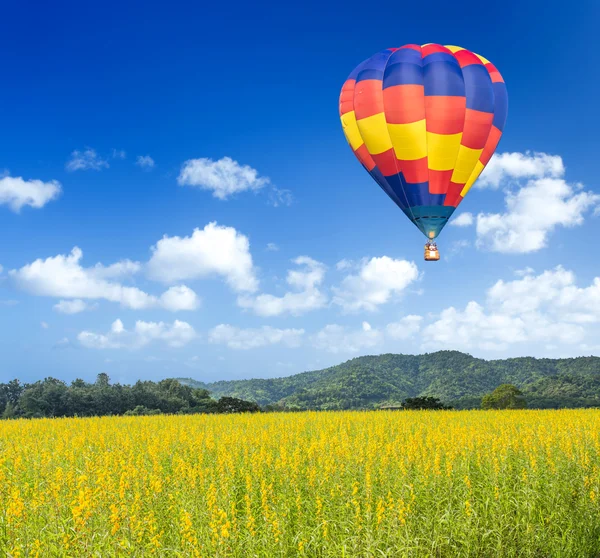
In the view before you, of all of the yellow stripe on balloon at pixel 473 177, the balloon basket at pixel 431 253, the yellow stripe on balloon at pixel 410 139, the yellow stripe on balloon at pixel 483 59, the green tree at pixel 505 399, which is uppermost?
the yellow stripe on balloon at pixel 483 59

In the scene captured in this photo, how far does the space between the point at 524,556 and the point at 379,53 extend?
18868mm

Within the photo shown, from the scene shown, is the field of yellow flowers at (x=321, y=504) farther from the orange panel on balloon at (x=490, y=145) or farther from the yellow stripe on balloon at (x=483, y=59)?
the yellow stripe on balloon at (x=483, y=59)

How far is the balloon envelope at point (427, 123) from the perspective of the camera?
1941 centimetres

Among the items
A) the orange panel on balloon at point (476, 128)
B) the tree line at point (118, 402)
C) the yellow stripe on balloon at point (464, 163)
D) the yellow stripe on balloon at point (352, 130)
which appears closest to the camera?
the orange panel on balloon at point (476, 128)

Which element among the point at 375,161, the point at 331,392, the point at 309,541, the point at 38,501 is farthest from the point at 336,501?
the point at 331,392

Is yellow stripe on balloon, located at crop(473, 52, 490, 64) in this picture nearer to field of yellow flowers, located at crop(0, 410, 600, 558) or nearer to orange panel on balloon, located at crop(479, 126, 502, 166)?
orange panel on balloon, located at crop(479, 126, 502, 166)

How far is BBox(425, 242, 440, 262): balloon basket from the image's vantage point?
2016cm

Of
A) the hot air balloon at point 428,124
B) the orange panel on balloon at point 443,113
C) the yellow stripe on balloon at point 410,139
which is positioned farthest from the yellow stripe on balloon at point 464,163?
the yellow stripe on balloon at point 410,139

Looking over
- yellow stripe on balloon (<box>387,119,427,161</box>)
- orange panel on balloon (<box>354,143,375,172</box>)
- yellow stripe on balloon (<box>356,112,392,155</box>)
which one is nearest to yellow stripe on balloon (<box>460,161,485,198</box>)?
yellow stripe on balloon (<box>387,119,427,161</box>)

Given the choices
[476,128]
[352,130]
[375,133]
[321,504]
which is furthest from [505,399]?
[321,504]

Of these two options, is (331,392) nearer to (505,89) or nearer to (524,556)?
(505,89)

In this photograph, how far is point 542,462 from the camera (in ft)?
35.2

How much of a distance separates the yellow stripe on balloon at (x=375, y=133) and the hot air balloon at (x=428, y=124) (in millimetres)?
37

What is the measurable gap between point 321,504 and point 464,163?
1592cm
